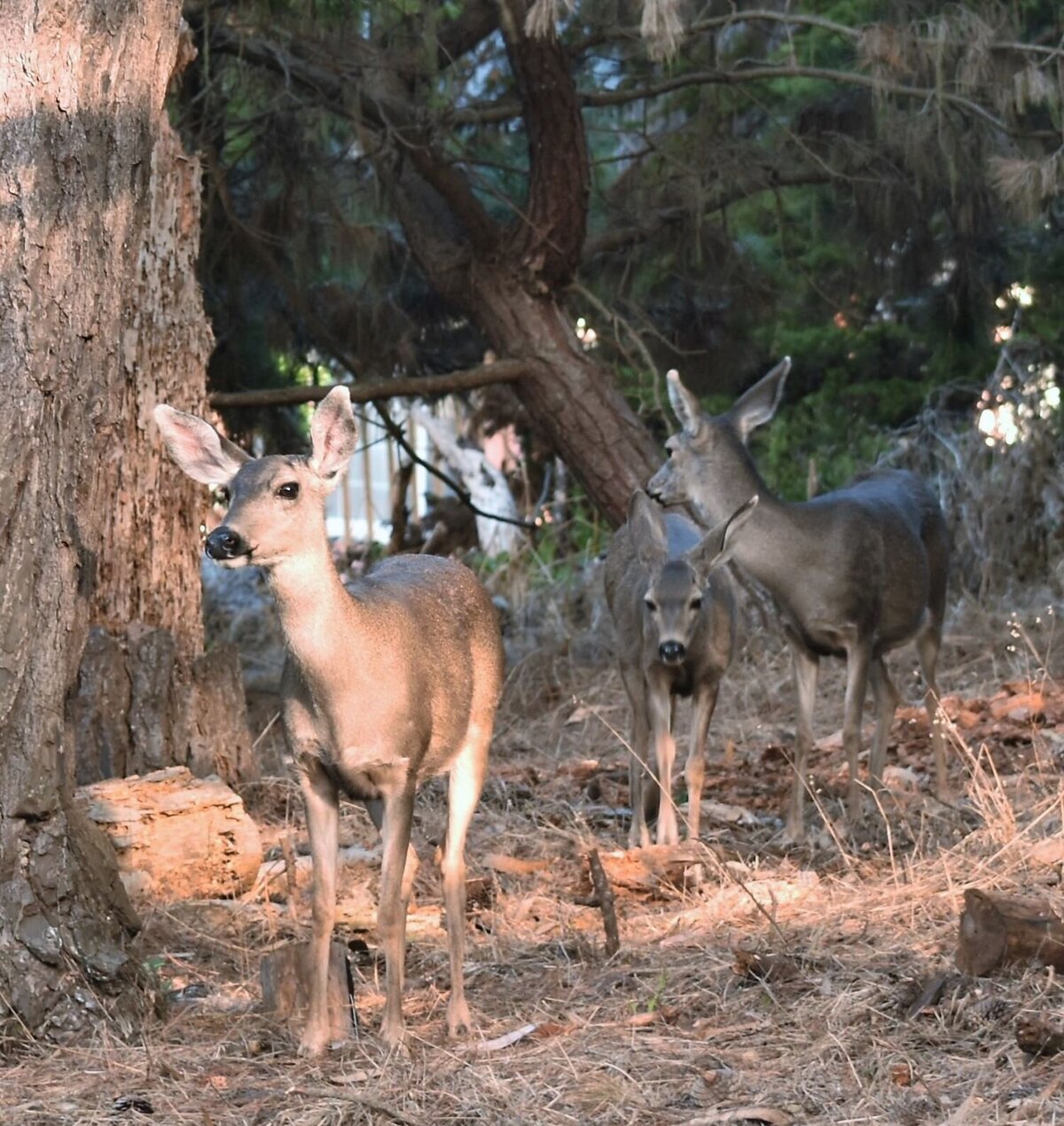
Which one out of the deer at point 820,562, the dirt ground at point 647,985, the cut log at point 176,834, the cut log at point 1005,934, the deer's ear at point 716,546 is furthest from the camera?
the deer at point 820,562

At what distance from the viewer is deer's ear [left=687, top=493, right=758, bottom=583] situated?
813 centimetres

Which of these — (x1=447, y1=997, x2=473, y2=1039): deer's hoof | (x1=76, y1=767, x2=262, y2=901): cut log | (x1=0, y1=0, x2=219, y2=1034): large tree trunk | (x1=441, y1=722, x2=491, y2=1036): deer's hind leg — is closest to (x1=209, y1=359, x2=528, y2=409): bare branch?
(x1=76, y1=767, x2=262, y2=901): cut log

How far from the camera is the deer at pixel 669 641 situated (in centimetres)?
791

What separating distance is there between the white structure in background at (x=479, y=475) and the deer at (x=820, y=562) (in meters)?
8.63

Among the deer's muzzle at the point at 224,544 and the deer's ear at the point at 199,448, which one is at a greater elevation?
the deer's ear at the point at 199,448

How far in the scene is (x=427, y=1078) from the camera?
499cm

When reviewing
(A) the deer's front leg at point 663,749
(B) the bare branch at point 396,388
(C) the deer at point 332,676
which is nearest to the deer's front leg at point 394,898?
(C) the deer at point 332,676

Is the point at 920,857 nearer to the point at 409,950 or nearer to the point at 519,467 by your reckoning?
the point at 409,950

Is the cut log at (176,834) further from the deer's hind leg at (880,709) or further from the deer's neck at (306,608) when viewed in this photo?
the deer's hind leg at (880,709)

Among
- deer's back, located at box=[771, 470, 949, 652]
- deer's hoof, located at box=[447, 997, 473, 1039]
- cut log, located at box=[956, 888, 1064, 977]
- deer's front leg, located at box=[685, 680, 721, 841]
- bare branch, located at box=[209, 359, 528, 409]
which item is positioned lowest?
deer's hoof, located at box=[447, 997, 473, 1039]

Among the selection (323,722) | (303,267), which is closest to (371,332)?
(303,267)

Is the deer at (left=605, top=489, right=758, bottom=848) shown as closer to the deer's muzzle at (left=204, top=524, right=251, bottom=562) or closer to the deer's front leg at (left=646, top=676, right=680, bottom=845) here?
the deer's front leg at (left=646, top=676, right=680, bottom=845)

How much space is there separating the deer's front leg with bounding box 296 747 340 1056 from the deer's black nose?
664 mm

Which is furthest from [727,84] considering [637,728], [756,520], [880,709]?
[637,728]
